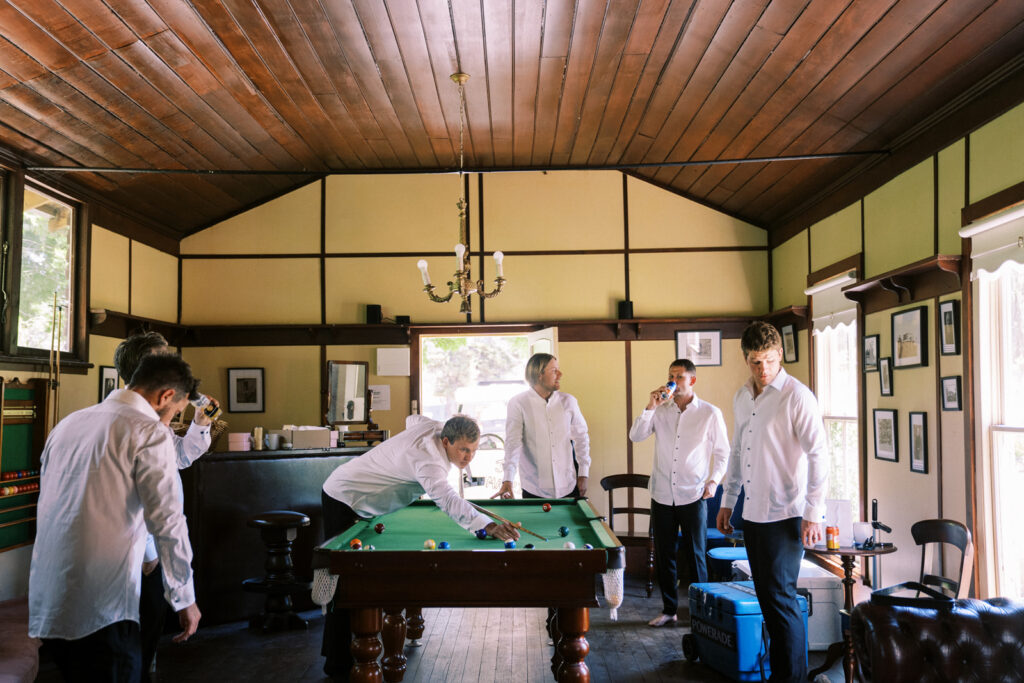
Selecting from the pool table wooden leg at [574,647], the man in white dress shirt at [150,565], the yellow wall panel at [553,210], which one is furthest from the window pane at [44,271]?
the pool table wooden leg at [574,647]

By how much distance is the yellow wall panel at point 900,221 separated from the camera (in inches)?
205

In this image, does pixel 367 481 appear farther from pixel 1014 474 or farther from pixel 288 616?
pixel 1014 474

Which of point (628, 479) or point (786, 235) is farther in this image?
point (786, 235)

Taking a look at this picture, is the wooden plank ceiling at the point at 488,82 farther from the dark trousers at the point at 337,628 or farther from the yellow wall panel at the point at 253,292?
the dark trousers at the point at 337,628

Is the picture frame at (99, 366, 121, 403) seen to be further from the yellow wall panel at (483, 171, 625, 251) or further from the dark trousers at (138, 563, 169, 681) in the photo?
the dark trousers at (138, 563, 169, 681)

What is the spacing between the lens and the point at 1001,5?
377 cm

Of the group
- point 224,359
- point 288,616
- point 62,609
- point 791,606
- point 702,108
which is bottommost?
point 288,616

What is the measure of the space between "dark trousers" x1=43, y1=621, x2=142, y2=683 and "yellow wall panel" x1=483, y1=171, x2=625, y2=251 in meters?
6.01

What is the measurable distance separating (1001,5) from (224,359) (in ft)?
23.1

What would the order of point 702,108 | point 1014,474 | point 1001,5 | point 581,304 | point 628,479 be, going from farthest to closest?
point 581,304
point 628,479
point 702,108
point 1014,474
point 1001,5

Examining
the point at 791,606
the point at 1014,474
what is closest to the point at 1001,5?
the point at 1014,474

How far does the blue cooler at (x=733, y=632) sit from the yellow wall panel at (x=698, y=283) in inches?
153

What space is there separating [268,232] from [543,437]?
403cm

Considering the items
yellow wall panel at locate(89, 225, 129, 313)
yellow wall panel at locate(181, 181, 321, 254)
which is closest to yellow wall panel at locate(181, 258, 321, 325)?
yellow wall panel at locate(181, 181, 321, 254)
